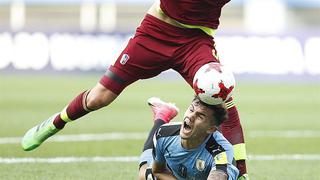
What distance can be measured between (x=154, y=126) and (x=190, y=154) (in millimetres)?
839

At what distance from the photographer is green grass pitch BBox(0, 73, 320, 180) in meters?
8.34

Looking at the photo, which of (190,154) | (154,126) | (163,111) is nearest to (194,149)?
(190,154)

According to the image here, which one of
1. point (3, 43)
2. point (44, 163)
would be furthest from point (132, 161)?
point (3, 43)

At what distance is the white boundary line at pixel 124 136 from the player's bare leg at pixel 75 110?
275cm

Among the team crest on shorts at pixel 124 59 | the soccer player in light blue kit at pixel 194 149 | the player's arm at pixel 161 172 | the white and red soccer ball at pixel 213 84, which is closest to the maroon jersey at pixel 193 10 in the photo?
the team crest on shorts at pixel 124 59

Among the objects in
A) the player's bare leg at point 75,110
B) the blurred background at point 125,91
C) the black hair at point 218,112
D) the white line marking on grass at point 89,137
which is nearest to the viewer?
the black hair at point 218,112

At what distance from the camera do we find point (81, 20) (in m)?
39.7

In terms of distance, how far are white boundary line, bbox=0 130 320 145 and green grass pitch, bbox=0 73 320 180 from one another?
28 millimetres

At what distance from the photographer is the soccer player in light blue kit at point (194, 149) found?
6.28 meters

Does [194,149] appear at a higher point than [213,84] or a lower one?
lower

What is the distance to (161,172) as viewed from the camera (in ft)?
22.1

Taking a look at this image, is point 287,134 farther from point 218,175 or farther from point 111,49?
point 111,49

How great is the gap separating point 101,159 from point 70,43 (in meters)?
15.2

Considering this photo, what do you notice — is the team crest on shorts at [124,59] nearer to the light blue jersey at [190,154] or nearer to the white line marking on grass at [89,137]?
the light blue jersey at [190,154]
